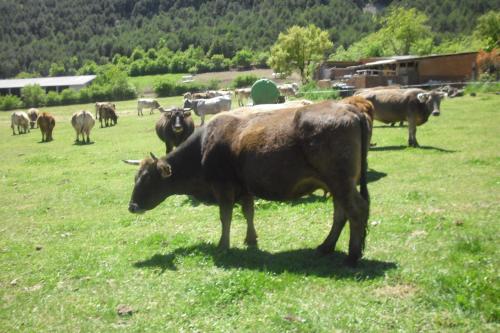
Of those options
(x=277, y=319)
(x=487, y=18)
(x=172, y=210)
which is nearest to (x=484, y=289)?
(x=277, y=319)

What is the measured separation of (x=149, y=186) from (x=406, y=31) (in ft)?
334

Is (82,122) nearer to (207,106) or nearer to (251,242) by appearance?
(207,106)

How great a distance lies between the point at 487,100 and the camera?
3494cm

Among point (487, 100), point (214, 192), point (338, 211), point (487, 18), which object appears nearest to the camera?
point (338, 211)

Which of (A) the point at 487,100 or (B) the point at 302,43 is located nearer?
(A) the point at 487,100

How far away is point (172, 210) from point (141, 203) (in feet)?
8.12

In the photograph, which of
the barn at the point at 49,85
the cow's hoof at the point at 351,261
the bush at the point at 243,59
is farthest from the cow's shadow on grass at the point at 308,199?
the bush at the point at 243,59

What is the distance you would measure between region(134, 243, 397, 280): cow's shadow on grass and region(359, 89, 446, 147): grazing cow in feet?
39.1

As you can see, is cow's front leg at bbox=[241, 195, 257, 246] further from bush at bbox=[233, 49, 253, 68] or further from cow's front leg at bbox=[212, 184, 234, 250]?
bush at bbox=[233, 49, 253, 68]

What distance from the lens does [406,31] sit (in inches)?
3944

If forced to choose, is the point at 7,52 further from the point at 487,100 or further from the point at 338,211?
the point at 338,211

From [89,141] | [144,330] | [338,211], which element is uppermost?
[338,211]

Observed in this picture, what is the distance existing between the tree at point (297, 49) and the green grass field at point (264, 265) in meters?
66.6

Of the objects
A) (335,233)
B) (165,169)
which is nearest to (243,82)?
(165,169)
